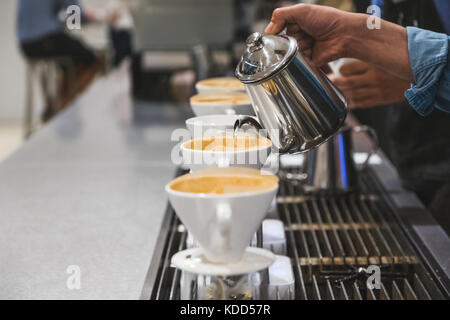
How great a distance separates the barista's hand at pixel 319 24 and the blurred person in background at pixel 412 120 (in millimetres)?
218

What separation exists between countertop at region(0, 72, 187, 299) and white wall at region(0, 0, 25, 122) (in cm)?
536

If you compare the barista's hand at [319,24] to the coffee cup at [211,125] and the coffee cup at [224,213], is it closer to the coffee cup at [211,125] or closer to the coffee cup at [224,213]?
the coffee cup at [211,125]

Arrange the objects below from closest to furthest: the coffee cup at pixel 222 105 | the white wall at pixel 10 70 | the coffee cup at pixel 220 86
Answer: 1. the coffee cup at pixel 222 105
2. the coffee cup at pixel 220 86
3. the white wall at pixel 10 70

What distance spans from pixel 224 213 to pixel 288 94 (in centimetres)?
35

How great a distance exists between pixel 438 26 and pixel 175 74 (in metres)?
1.89

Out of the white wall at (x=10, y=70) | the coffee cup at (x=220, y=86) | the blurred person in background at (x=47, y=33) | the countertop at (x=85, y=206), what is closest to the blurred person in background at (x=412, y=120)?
the coffee cup at (x=220, y=86)

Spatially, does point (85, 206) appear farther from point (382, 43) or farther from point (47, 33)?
point (47, 33)

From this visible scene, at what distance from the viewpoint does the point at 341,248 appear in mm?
1253

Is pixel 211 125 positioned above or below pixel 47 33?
above

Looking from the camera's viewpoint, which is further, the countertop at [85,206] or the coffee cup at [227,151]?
the countertop at [85,206]

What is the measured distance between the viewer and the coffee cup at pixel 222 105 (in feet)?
4.20

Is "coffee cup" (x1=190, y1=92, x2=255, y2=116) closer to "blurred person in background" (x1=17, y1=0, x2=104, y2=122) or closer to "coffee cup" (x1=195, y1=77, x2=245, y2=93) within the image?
"coffee cup" (x1=195, y1=77, x2=245, y2=93)

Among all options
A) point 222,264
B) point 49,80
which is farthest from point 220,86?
point 49,80
